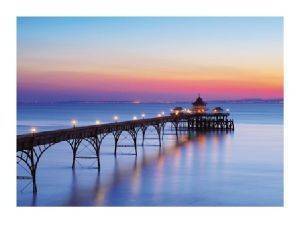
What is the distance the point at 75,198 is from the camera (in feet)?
103

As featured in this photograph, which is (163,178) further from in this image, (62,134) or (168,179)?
(62,134)

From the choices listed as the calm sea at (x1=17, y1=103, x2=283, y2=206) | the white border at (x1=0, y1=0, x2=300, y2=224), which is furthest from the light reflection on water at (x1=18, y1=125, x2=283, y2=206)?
the white border at (x1=0, y1=0, x2=300, y2=224)

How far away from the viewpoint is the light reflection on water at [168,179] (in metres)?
31.8

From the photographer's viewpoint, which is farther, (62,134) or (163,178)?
(163,178)

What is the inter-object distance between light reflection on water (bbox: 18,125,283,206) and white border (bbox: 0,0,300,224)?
18.5 ft
